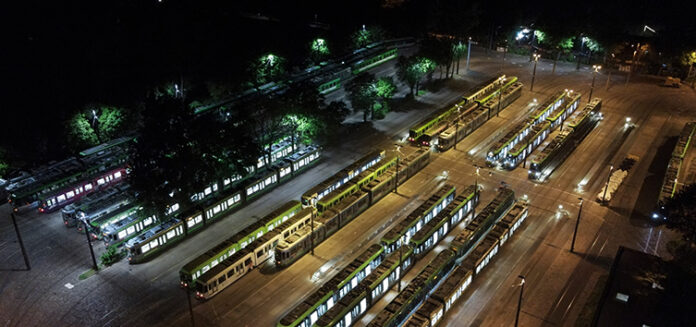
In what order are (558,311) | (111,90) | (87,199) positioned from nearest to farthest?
(558,311) → (87,199) → (111,90)

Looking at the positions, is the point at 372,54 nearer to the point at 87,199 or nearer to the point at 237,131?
the point at 237,131

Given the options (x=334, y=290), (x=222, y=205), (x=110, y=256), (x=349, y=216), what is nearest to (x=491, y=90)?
(x=349, y=216)

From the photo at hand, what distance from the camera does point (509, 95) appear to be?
3949 inches

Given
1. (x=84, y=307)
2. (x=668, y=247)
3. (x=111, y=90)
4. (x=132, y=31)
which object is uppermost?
(x=132, y=31)

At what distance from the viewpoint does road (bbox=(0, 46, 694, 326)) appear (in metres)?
50.4

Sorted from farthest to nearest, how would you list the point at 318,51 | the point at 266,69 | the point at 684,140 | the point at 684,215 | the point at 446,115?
the point at 318,51
the point at 266,69
the point at 446,115
the point at 684,140
the point at 684,215

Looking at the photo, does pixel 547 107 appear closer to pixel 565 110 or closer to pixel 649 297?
pixel 565 110

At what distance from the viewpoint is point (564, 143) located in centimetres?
8175

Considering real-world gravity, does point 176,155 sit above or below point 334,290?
above

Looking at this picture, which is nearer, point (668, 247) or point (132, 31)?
point (668, 247)

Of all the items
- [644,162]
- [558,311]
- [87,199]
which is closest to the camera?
[558,311]

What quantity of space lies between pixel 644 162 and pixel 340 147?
4585 centimetres

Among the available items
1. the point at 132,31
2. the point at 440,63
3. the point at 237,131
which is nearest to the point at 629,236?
the point at 237,131

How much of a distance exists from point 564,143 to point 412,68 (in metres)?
32.6
